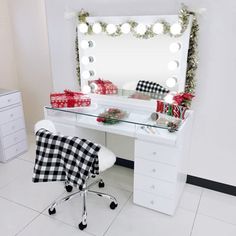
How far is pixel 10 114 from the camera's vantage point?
2.84 meters

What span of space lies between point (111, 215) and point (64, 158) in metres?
0.74

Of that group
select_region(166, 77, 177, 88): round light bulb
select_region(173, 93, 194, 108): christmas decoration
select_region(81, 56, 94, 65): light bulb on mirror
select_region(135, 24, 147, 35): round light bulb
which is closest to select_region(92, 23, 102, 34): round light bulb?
select_region(81, 56, 94, 65): light bulb on mirror

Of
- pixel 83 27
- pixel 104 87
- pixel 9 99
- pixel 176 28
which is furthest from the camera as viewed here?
pixel 9 99

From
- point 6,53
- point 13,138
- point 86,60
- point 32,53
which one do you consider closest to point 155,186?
point 86,60

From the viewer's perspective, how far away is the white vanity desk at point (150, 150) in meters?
1.90

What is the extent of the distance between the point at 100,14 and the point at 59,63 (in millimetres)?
762

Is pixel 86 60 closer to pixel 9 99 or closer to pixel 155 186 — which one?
pixel 9 99

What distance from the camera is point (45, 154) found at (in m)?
1.72

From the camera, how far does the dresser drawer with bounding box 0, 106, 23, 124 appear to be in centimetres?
276

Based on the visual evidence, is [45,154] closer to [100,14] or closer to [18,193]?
[18,193]

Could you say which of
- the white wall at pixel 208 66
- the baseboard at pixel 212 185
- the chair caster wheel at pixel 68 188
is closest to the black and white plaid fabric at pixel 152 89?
the white wall at pixel 208 66

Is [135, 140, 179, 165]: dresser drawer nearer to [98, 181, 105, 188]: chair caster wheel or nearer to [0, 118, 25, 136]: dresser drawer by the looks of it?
[98, 181, 105, 188]: chair caster wheel

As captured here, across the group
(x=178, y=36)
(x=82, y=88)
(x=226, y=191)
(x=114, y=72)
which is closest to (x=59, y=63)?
(x=82, y=88)

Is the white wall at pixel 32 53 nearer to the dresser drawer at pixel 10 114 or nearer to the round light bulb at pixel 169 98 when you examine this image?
the dresser drawer at pixel 10 114
